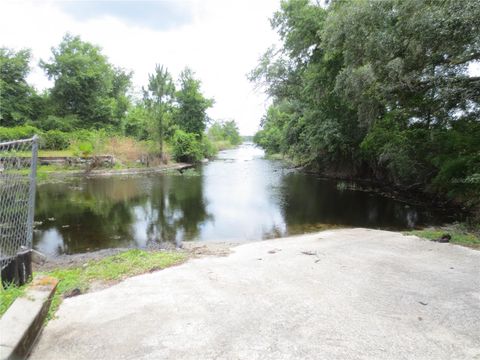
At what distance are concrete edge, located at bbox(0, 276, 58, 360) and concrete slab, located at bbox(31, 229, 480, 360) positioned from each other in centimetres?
13

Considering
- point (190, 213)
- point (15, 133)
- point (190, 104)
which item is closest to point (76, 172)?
point (15, 133)

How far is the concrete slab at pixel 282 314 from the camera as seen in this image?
2.57m

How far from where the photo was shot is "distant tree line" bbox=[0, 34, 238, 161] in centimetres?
2934

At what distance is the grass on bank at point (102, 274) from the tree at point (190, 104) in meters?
33.3

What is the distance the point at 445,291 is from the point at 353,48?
7578mm

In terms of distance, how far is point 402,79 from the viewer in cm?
804

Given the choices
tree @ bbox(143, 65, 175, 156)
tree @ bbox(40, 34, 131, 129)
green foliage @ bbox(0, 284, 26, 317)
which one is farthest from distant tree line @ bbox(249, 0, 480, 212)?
tree @ bbox(40, 34, 131, 129)

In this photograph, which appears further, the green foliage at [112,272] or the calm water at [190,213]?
the calm water at [190,213]

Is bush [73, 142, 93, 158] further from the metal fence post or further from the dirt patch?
the metal fence post

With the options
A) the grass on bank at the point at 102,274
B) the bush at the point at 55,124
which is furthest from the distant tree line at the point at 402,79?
the bush at the point at 55,124

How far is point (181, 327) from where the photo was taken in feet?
9.52

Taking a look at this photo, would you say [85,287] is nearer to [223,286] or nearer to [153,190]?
[223,286]

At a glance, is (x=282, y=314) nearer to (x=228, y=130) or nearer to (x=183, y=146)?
(x=183, y=146)

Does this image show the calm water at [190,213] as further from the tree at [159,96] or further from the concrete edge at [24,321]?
the tree at [159,96]
